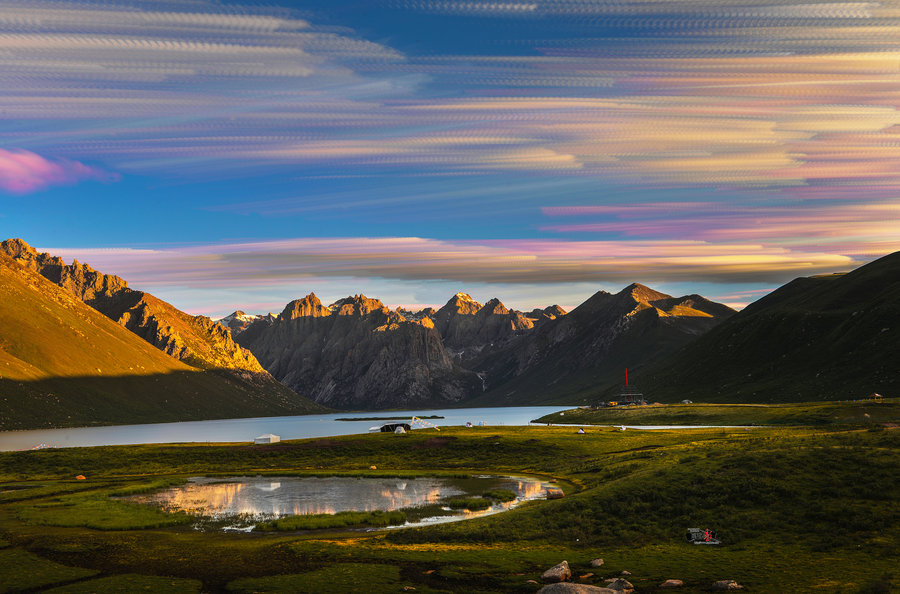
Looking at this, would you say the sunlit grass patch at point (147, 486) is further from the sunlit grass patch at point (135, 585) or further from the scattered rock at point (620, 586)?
the scattered rock at point (620, 586)

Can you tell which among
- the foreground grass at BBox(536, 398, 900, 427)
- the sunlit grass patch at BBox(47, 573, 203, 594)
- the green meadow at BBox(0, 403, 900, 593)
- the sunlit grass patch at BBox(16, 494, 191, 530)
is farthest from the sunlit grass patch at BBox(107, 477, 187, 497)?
the foreground grass at BBox(536, 398, 900, 427)

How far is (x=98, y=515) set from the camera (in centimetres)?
6569

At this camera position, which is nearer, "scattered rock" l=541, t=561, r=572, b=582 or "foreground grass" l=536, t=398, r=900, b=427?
"scattered rock" l=541, t=561, r=572, b=582

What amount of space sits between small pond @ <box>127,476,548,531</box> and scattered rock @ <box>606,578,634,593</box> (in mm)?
26093

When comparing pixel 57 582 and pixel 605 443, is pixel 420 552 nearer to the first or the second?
pixel 57 582

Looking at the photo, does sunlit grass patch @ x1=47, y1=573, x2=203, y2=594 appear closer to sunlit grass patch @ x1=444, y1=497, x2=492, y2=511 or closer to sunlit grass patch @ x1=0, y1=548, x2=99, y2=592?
sunlit grass patch @ x1=0, y1=548, x2=99, y2=592

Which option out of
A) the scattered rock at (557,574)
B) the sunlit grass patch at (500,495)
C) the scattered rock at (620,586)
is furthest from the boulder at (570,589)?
the sunlit grass patch at (500,495)

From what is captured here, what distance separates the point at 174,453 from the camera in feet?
439

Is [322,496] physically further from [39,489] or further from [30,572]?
[39,489]

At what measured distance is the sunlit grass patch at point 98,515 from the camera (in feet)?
200

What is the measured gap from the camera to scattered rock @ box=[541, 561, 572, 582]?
37.0 meters

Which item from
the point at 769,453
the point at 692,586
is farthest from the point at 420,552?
the point at 769,453

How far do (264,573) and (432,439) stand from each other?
307 ft

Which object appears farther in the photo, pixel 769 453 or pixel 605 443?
pixel 605 443
